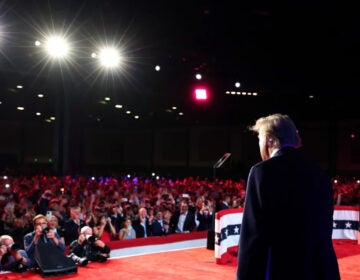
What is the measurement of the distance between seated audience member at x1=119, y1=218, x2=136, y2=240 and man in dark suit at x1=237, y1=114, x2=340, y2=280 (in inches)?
346

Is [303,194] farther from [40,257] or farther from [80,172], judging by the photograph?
[80,172]

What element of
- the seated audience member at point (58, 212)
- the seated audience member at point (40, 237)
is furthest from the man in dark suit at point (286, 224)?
the seated audience member at point (58, 212)

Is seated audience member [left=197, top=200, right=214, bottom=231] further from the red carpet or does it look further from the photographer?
the photographer

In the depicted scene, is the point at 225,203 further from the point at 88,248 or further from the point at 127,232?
the point at 88,248

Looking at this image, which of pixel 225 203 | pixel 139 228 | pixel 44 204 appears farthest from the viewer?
pixel 225 203

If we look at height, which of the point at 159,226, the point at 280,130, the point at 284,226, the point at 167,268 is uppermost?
the point at 280,130

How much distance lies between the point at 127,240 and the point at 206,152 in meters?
29.3

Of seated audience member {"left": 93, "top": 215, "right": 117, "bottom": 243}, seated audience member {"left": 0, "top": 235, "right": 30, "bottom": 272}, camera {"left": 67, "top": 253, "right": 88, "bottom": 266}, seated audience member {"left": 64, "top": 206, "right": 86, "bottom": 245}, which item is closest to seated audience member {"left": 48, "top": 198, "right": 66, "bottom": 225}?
seated audience member {"left": 64, "top": 206, "right": 86, "bottom": 245}

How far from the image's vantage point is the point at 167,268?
9.13 m

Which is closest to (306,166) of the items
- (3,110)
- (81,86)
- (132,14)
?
(132,14)

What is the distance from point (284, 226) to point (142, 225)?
31.2 ft

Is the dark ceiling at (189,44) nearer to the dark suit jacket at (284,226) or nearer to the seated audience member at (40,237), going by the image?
the seated audience member at (40,237)

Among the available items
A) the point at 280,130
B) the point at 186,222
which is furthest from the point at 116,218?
the point at 280,130

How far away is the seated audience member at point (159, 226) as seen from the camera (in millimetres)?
11719
